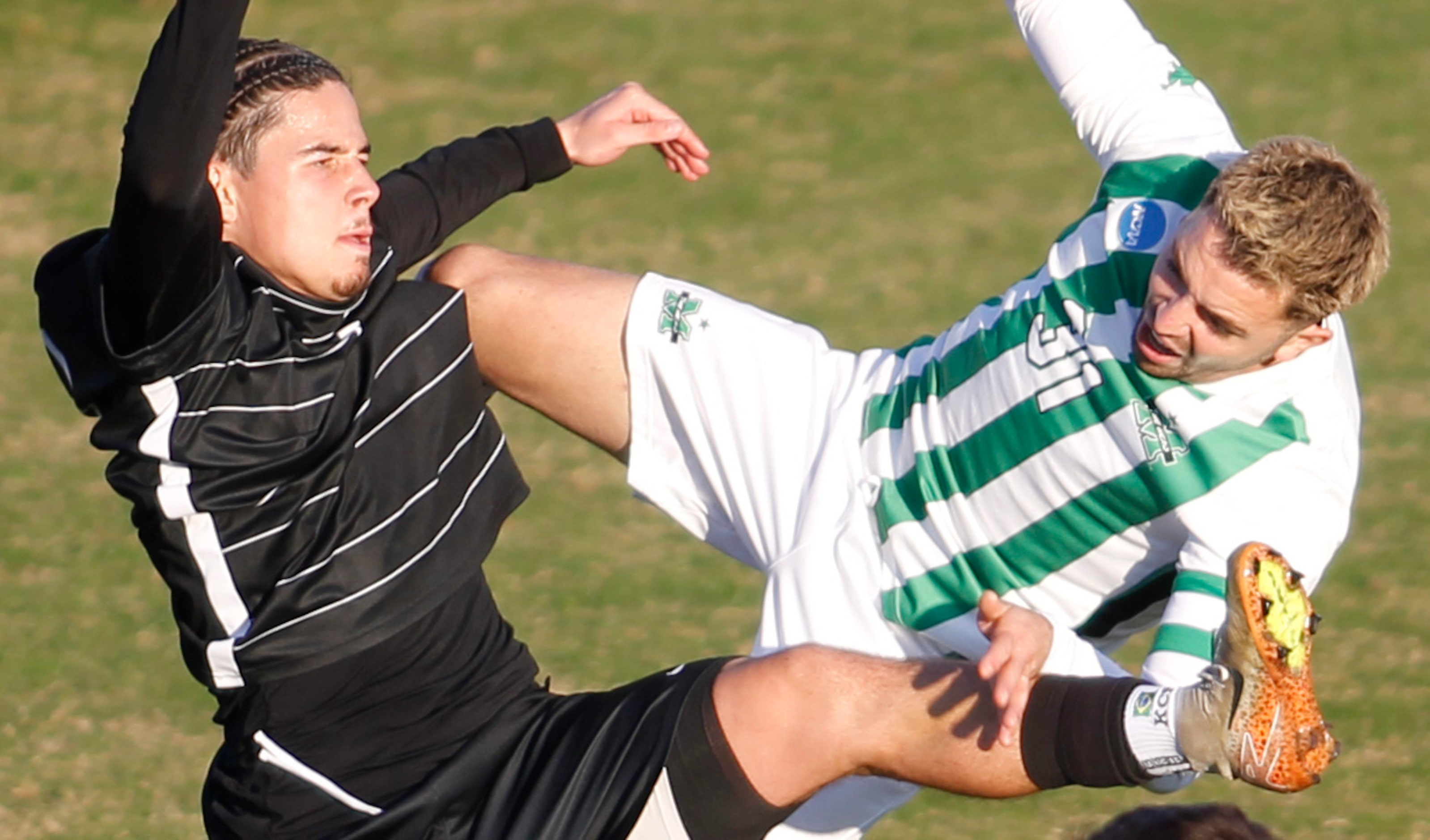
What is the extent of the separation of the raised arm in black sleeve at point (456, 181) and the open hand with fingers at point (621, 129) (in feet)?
0.13

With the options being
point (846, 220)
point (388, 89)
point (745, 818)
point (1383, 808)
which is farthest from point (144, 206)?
point (388, 89)

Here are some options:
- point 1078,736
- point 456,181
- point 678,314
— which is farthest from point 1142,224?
point 456,181

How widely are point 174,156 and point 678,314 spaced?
1.58 m

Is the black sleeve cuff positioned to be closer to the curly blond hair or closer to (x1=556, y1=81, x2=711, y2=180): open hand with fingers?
(x1=556, y1=81, x2=711, y2=180): open hand with fingers

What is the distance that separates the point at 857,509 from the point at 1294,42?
8.04 meters

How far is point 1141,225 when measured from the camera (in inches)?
151

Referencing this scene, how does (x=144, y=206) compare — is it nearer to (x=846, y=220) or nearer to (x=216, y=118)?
(x=216, y=118)

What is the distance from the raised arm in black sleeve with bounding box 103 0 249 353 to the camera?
113 inches

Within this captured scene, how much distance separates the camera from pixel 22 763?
4.89 m

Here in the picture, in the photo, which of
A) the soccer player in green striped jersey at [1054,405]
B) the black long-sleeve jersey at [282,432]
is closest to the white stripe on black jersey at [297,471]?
the black long-sleeve jersey at [282,432]

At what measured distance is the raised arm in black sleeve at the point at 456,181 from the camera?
3873 mm

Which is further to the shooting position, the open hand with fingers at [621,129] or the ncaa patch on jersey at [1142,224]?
the open hand with fingers at [621,129]

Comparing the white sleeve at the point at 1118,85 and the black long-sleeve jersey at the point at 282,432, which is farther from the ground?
the white sleeve at the point at 1118,85

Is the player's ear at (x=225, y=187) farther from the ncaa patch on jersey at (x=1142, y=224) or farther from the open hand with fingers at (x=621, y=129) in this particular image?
the ncaa patch on jersey at (x=1142, y=224)
